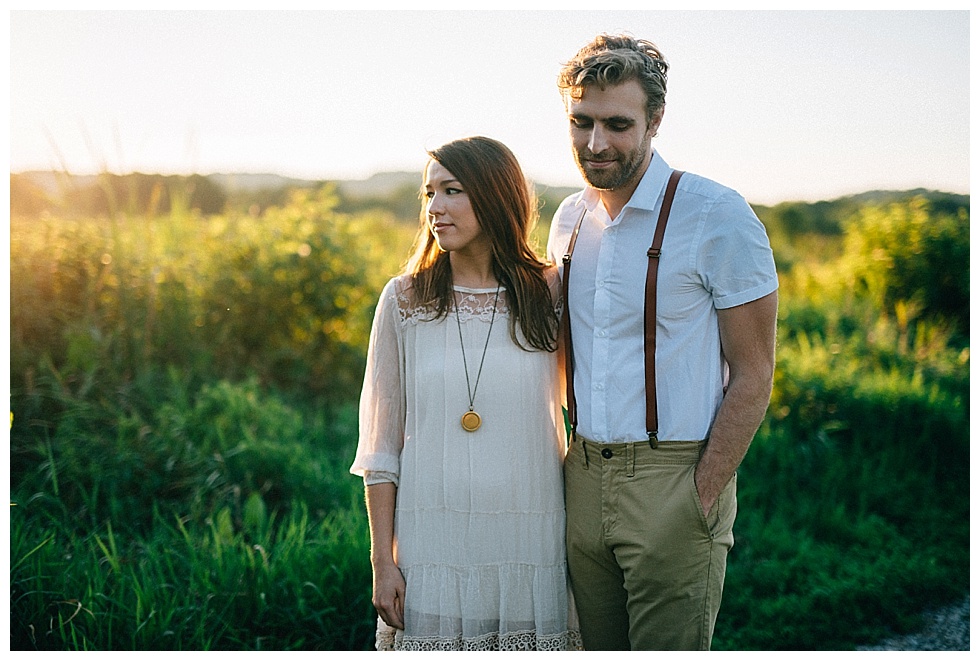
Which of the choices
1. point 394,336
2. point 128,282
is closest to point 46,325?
point 128,282

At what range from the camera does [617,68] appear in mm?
2162

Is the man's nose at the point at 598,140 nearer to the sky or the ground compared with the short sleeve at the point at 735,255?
nearer to the sky

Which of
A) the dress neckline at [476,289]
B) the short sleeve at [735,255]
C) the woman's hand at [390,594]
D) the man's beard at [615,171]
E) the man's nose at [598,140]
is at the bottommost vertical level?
the woman's hand at [390,594]

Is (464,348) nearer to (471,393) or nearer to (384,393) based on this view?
(471,393)

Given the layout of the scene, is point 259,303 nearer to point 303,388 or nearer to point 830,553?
point 303,388

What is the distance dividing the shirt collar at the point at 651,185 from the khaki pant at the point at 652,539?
1.97 ft

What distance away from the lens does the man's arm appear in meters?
2.18

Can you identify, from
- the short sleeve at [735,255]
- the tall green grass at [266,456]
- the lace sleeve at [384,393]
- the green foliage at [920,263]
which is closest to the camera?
the short sleeve at [735,255]

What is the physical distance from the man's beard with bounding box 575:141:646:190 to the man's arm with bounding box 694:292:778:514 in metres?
0.41

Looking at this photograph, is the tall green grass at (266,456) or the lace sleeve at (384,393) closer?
the lace sleeve at (384,393)

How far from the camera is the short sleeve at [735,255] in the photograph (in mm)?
2145

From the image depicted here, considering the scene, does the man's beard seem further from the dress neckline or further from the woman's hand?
the woman's hand

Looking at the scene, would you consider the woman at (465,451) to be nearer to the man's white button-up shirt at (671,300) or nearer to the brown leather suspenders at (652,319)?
the man's white button-up shirt at (671,300)

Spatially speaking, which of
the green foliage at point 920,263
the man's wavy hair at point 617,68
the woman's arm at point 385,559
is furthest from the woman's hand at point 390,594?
the green foliage at point 920,263
